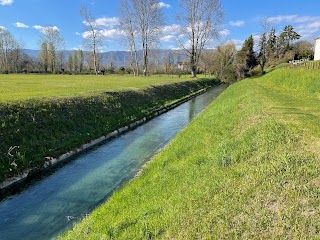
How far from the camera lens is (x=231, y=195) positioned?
5.29 meters

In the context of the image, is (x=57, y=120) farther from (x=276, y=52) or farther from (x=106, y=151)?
(x=276, y=52)

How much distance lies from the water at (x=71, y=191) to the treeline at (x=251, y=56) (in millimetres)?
53367

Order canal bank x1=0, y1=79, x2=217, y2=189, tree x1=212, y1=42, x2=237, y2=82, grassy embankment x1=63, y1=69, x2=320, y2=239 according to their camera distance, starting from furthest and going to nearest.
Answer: tree x1=212, y1=42, x2=237, y2=82
canal bank x1=0, y1=79, x2=217, y2=189
grassy embankment x1=63, y1=69, x2=320, y2=239

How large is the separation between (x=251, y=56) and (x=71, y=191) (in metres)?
63.0

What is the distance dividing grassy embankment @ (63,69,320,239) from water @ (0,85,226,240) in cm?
92

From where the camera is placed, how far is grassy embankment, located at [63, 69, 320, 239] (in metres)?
4.38

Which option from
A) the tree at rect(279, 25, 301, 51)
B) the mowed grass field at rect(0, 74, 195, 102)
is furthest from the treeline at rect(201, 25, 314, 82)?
the mowed grass field at rect(0, 74, 195, 102)

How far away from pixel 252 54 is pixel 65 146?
61268 mm

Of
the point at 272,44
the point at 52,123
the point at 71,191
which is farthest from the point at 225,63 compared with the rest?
the point at 71,191

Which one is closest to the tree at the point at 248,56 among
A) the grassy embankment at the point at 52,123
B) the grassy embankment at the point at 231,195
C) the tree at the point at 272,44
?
the tree at the point at 272,44

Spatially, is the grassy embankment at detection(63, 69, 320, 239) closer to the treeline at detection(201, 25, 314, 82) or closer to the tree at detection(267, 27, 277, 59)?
the treeline at detection(201, 25, 314, 82)

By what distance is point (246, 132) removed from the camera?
901cm

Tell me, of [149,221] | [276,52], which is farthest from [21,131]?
[276,52]

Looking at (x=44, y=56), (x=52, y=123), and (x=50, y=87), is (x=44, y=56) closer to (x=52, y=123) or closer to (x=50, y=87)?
(x=50, y=87)
